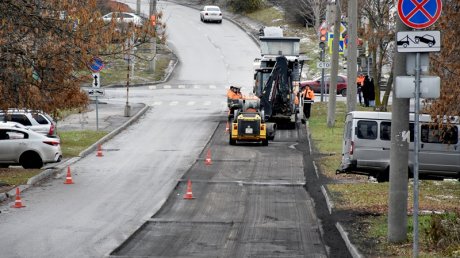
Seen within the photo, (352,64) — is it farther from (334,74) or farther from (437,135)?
(437,135)

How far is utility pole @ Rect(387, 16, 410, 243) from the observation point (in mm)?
16062

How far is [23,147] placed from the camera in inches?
1188

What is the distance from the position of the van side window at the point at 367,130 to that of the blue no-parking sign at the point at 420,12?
12697 millimetres

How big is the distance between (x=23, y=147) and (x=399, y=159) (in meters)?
17.1

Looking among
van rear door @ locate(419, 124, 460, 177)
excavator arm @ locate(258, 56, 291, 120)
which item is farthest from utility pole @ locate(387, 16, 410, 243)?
excavator arm @ locate(258, 56, 291, 120)

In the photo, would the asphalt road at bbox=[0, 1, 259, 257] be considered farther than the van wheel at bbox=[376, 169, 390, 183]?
No

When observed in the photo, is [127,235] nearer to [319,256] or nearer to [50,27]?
[319,256]

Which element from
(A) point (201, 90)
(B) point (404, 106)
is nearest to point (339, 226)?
(B) point (404, 106)

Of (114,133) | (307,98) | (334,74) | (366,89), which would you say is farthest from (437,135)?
(366,89)

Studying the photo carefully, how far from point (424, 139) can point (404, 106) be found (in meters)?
11.2

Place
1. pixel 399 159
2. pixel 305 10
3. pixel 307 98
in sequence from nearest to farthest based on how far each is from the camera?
pixel 399 159, pixel 307 98, pixel 305 10

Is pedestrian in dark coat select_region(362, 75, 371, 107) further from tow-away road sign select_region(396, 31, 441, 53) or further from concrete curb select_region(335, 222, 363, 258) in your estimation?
tow-away road sign select_region(396, 31, 441, 53)

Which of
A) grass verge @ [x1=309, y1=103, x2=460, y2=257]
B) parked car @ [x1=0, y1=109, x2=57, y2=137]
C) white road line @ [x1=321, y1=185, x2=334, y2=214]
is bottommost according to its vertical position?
white road line @ [x1=321, y1=185, x2=334, y2=214]

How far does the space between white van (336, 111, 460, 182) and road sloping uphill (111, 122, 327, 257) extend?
6.01 ft
